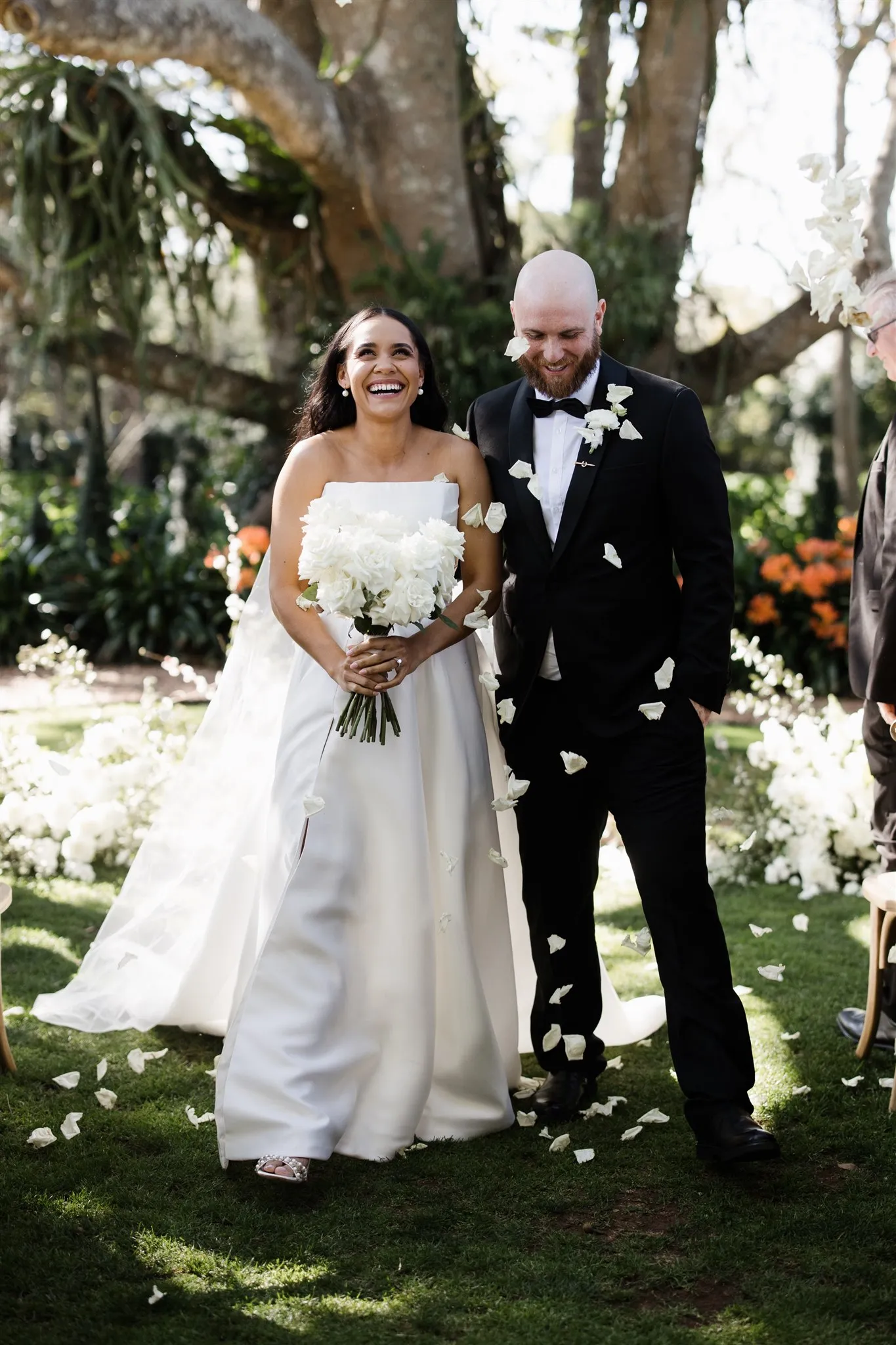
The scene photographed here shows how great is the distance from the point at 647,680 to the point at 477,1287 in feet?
5.04

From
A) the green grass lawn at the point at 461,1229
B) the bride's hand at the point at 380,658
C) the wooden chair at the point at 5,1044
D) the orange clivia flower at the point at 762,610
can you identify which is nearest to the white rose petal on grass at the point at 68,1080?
the green grass lawn at the point at 461,1229

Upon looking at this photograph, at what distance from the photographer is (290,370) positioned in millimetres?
11250

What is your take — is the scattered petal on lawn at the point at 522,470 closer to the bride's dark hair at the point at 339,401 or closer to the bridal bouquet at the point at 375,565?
the bridal bouquet at the point at 375,565

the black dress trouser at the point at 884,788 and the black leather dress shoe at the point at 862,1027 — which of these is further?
the black leather dress shoe at the point at 862,1027

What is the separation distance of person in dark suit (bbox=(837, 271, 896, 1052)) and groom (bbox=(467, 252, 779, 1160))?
629 mm

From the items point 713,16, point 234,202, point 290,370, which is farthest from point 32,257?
point 713,16

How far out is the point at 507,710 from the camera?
12.3 feet

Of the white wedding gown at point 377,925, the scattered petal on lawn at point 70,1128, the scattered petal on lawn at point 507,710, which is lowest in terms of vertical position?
the scattered petal on lawn at point 70,1128

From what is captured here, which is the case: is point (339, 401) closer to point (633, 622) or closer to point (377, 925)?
point (633, 622)

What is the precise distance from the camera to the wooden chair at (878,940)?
12.7 ft

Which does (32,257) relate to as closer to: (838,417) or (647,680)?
(647,680)

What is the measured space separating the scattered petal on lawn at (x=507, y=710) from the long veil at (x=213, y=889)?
312 millimetres

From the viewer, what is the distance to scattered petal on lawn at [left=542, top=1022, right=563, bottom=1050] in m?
3.97

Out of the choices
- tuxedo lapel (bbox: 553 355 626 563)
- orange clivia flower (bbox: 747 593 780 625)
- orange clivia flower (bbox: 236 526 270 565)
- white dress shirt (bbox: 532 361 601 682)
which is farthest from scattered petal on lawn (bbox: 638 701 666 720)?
orange clivia flower (bbox: 747 593 780 625)
